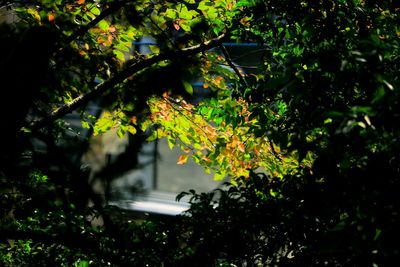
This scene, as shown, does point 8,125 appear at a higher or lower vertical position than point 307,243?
higher

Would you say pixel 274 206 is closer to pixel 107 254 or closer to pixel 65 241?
pixel 107 254

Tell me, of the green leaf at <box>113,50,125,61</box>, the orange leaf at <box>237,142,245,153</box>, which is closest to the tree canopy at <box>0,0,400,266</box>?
the green leaf at <box>113,50,125,61</box>

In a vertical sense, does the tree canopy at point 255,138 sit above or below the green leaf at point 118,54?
Result: below

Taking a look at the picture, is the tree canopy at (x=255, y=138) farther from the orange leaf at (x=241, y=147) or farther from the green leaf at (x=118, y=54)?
the orange leaf at (x=241, y=147)

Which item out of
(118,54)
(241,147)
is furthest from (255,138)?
(118,54)

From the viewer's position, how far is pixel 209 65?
5.86 m

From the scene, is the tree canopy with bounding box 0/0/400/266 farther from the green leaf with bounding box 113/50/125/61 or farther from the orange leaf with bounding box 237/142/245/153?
the orange leaf with bounding box 237/142/245/153

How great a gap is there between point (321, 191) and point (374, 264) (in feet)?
2.37

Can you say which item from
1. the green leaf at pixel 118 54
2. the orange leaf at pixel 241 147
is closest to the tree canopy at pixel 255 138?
the green leaf at pixel 118 54

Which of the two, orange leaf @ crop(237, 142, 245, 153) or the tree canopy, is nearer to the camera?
the tree canopy

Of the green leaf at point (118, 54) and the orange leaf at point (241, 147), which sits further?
the orange leaf at point (241, 147)

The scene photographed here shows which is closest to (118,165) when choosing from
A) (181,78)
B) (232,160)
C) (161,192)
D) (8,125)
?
(181,78)

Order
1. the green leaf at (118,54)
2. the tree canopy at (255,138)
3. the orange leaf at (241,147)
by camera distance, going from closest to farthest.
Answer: the tree canopy at (255,138) < the green leaf at (118,54) < the orange leaf at (241,147)

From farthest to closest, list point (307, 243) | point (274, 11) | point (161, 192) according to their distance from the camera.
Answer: point (161, 192)
point (274, 11)
point (307, 243)
